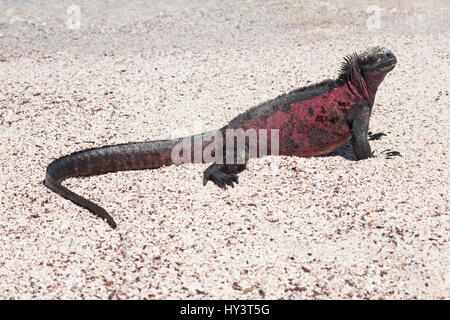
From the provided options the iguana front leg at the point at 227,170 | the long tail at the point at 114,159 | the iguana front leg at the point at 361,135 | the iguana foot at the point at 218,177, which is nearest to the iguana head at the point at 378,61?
the iguana front leg at the point at 361,135

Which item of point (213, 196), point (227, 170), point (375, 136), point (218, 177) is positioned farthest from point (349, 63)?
point (213, 196)

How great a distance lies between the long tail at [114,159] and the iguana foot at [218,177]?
1.44 feet

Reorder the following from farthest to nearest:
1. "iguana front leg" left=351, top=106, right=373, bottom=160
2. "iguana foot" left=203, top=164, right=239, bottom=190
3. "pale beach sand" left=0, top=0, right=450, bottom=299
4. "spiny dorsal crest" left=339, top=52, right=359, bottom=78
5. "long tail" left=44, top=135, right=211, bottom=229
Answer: "spiny dorsal crest" left=339, top=52, right=359, bottom=78 → "iguana front leg" left=351, top=106, right=373, bottom=160 → "long tail" left=44, top=135, right=211, bottom=229 → "iguana foot" left=203, top=164, right=239, bottom=190 → "pale beach sand" left=0, top=0, right=450, bottom=299

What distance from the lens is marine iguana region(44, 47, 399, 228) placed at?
15.0 feet

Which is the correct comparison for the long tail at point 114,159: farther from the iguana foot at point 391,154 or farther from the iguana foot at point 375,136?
the iguana foot at point 375,136

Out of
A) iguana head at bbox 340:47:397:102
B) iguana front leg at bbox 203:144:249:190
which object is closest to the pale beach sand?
iguana front leg at bbox 203:144:249:190

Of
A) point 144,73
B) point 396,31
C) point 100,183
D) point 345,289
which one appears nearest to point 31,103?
point 144,73

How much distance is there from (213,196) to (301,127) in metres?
1.15

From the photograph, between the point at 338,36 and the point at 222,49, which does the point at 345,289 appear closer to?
the point at 222,49

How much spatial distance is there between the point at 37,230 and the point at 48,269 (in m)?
0.55

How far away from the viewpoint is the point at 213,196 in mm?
4148

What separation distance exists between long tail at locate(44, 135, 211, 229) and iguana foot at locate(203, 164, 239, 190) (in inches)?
17.2

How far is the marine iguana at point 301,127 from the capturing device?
15.0ft

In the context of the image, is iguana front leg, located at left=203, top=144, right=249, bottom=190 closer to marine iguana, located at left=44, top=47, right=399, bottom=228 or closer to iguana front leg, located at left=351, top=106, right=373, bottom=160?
marine iguana, located at left=44, top=47, right=399, bottom=228
